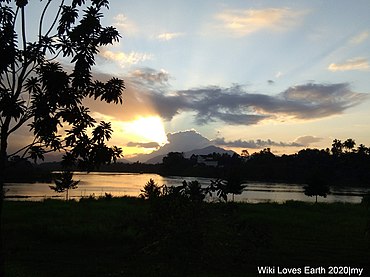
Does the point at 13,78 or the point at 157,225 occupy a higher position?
the point at 13,78

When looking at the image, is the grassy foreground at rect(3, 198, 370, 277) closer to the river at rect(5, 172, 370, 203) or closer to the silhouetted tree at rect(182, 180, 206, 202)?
the silhouetted tree at rect(182, 180, 206, 202)

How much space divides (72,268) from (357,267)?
1124 cm

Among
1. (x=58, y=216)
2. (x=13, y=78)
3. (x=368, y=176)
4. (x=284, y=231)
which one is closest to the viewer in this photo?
(x=13, y=78)

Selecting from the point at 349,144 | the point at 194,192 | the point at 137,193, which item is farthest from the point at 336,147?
the point at 194,192

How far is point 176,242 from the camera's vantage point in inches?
279

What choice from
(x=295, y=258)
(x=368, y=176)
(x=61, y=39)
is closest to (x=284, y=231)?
(x=295, y=258)

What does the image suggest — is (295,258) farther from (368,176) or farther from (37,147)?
(368,176)

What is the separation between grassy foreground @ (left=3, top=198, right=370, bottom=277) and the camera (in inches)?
283

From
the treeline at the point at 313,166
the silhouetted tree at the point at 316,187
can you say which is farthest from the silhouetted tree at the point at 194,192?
the treeline at the point at 313,166

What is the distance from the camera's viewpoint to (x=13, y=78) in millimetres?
7750

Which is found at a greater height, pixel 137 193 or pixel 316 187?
pixel 316 187

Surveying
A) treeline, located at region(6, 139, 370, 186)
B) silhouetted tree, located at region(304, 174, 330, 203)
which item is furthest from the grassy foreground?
treeline, located at region(6, 139, 370, 186)

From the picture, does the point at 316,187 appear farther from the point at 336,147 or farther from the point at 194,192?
the point at 336,147

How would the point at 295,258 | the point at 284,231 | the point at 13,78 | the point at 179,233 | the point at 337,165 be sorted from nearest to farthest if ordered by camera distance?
the point at 179,233 < the point at 13,78 < the point at 295,258 < the point at 284,231 < the point at 337,165
